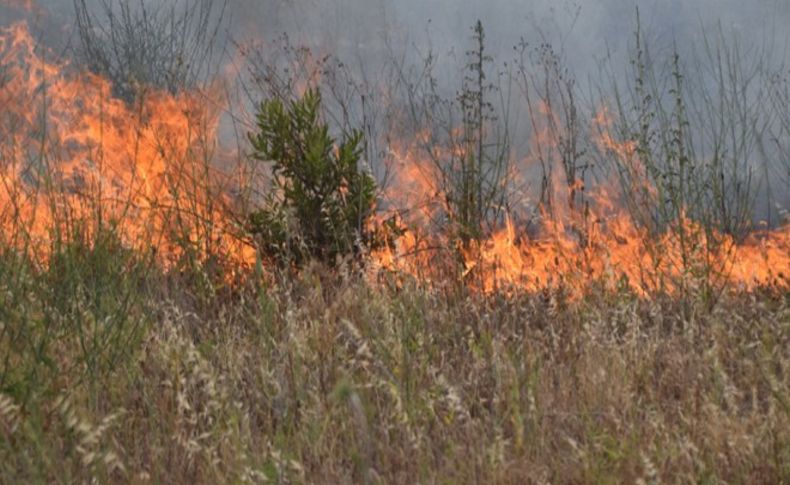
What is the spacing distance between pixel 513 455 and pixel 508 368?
2.78ft

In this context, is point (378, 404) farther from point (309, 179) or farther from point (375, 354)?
point (309, 179)

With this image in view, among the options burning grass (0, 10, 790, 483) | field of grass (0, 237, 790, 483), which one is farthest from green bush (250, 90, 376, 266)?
field of grass (0, 237, 790, 483)

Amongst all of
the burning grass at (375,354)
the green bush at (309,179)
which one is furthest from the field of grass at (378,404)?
the green bush at (309,179)

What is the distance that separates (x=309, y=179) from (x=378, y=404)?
10.9 feet

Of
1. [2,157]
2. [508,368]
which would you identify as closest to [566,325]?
[508,368]

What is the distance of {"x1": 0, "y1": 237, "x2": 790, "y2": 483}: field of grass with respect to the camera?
2.90m

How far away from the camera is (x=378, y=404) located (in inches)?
151

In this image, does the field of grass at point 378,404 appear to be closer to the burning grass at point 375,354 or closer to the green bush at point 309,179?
the burning grass at point 375,354

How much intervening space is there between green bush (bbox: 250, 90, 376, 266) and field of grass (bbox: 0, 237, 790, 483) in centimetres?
149

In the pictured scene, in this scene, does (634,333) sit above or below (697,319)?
below

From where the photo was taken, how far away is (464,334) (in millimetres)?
5160

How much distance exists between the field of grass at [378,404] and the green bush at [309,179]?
1.49 m

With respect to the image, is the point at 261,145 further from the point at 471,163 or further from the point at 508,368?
the point at 508,368

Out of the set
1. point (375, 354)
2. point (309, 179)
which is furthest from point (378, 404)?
point (309, 179)
